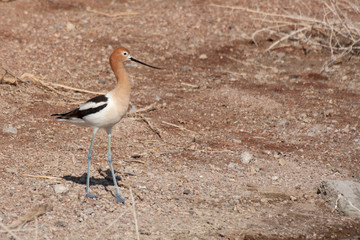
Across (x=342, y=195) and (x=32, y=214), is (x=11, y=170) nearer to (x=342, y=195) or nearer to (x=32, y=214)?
(x=32, y=214)

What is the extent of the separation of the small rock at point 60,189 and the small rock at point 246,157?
1.98 meters

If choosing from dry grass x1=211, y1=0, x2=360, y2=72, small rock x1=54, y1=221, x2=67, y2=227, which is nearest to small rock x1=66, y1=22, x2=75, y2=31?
dry grass x1=211, y1=0, x2=360, y2=72

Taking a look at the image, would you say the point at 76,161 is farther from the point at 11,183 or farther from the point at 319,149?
the point at 319,149

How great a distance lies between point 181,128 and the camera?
267 inches

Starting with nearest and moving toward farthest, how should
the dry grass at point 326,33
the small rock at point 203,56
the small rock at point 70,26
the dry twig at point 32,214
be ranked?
the dry twig at point 32,214 < the dry grass at point 326,33 < the small rock at point 203,56 < the small rock at point 70,26

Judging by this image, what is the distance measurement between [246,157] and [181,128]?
1.10 meters

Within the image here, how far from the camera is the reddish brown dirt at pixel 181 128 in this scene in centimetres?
473

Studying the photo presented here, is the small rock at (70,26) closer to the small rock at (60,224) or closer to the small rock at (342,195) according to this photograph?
the small rock at (60,224)

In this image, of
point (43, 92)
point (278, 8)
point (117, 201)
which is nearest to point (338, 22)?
point (278, 8)

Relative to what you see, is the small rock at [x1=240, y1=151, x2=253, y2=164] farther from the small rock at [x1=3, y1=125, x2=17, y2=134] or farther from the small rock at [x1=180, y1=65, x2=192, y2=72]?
the small rock at [x1=180, y1=65, x2=192, y2=72]

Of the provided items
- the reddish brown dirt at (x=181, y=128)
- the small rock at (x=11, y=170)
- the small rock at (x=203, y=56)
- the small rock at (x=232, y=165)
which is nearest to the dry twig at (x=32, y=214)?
the reddish brown dirt at (x=181, y=128)

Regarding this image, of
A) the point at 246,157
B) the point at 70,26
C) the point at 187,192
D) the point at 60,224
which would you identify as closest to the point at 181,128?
the point at 246,157

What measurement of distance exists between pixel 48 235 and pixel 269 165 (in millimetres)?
2613

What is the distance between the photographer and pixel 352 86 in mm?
8445
